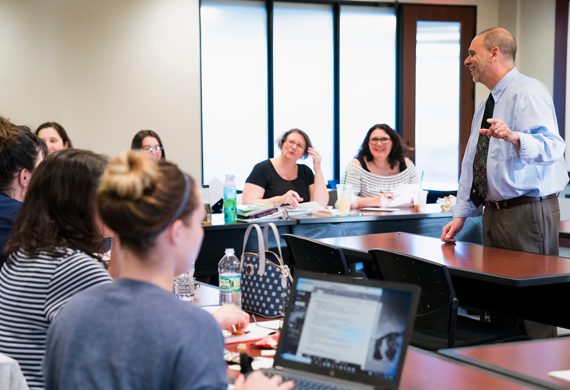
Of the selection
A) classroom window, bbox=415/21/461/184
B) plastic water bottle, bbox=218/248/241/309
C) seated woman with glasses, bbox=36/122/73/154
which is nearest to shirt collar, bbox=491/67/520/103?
plastic water bottle, bbox=218/248/241/309

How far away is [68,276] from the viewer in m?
1.23

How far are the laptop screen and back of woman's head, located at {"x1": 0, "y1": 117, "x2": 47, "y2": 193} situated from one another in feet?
3.93

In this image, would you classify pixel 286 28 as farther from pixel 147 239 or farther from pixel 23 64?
pixel 147 239

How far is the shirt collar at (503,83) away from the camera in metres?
2.84

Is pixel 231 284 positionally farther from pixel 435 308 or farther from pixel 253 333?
pixel 435 308

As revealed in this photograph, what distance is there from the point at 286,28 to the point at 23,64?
2808mm

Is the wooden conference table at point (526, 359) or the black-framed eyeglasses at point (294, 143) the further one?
the black-framed eyeglasses at point (294, 143)

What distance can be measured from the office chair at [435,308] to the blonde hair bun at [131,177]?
4.53ft

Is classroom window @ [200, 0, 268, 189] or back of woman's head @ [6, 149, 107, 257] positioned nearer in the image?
back of woman's head @ [6, 149, 107, 257]

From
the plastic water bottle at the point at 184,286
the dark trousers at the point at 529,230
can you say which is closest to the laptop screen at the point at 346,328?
the plastic water bottle at the point at 184,286

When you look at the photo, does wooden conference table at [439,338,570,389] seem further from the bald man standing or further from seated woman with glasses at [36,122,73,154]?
seated woman with glasses at [36,122,73,154]

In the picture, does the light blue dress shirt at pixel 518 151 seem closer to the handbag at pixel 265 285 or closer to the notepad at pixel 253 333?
the handbag at pixel 265 285

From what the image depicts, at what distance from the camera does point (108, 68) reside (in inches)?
232

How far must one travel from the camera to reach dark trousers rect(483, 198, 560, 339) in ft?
9.06
